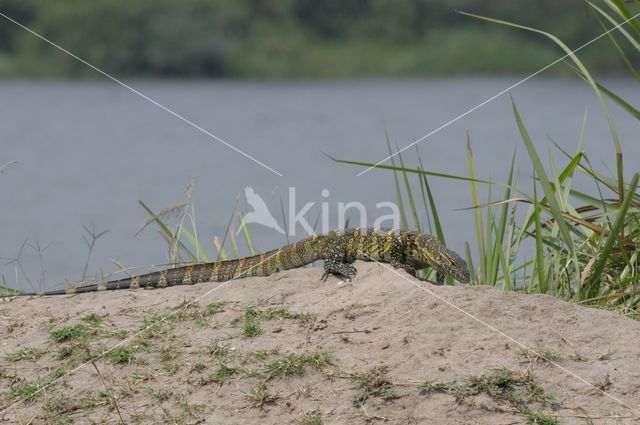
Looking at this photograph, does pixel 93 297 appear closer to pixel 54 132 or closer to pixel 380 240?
pixel 380 240

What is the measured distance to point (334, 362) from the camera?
17.0 feet

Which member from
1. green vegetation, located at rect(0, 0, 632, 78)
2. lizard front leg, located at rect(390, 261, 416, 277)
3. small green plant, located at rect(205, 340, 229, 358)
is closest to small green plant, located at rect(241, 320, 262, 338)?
small green plant, located at rect(205, 340, 229, 358)

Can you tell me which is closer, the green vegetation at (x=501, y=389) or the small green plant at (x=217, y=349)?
the green vegetation at (x=501, y=389)

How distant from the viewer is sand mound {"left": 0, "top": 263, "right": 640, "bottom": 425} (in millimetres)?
4879

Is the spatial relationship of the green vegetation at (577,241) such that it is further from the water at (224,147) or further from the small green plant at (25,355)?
the water at (224,147)

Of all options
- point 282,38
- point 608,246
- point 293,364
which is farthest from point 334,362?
point 282,38

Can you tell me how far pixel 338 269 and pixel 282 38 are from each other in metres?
53.3

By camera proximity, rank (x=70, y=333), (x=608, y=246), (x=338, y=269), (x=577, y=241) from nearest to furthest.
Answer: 1. (x=70, y=333)
2. (x=608, y=246)
3. (x=338, y=269)
4. (x=577, y=241)

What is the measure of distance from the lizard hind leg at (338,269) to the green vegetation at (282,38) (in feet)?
154

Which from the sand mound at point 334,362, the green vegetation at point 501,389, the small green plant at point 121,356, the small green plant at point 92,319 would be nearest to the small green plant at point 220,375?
the sand mound at point 334,362

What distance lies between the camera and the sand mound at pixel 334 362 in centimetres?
488

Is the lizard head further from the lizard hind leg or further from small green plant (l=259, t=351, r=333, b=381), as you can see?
small green plant (l=259, t=351, r=333, b=381)

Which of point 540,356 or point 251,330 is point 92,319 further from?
point 540,356

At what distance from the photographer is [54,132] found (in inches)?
1839
